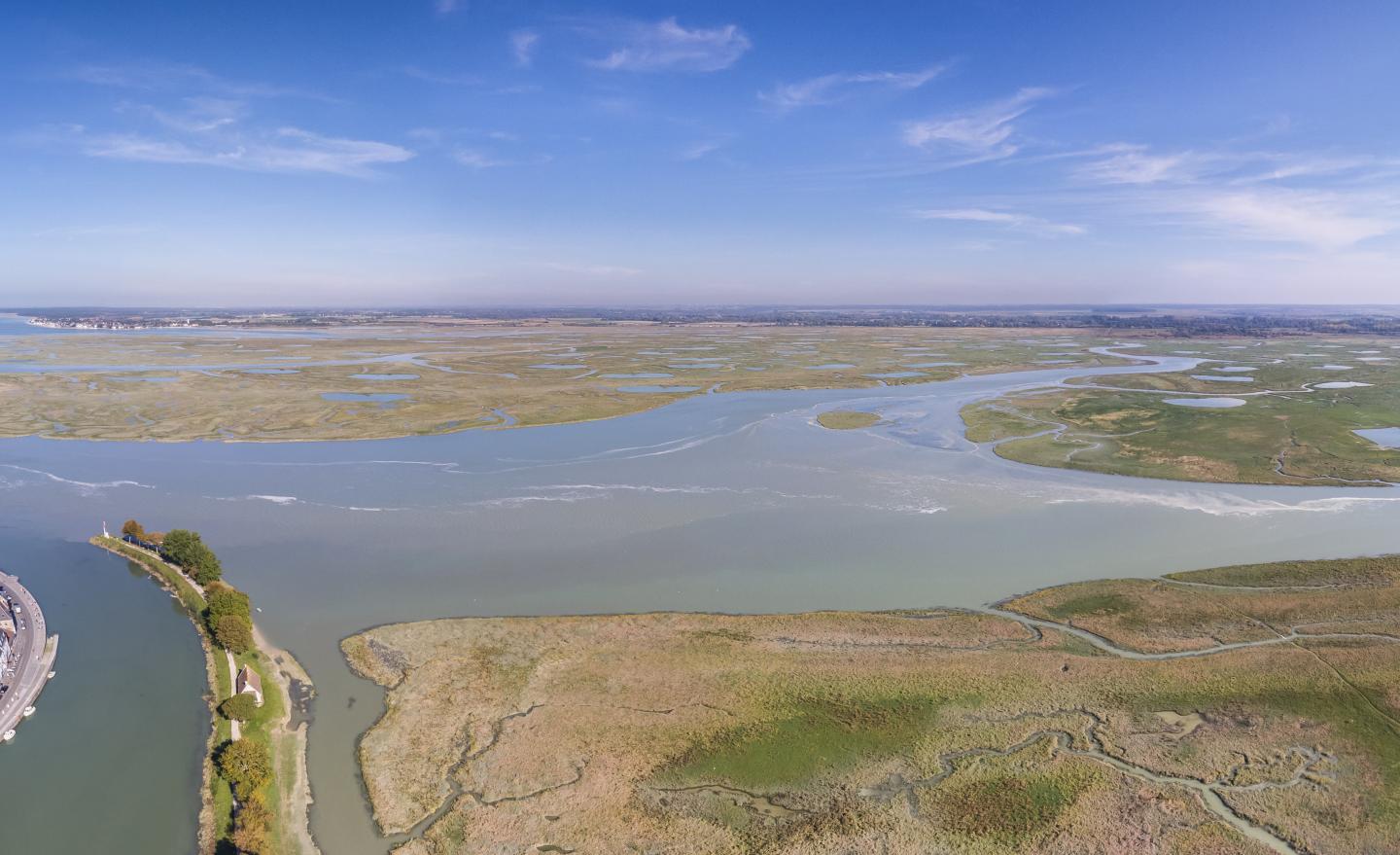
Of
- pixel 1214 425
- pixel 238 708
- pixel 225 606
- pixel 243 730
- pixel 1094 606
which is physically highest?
pixel 1214 425

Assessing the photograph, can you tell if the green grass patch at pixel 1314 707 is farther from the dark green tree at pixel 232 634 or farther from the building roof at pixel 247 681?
the dark green tree at pixel 232 634

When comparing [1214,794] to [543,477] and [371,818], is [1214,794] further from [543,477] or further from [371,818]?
[543,477]

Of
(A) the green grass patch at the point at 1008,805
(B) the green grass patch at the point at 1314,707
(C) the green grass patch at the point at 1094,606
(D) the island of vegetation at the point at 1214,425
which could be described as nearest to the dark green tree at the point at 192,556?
(A) the green grass patch at the point at 1008,805

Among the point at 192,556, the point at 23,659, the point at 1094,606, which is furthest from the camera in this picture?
the point at 192,556

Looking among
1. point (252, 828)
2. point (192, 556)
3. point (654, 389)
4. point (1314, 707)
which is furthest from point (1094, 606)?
point (654, 389)

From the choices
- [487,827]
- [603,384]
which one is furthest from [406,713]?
[603,384]

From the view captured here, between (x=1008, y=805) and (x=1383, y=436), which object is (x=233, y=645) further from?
(x=1383, y=436)
